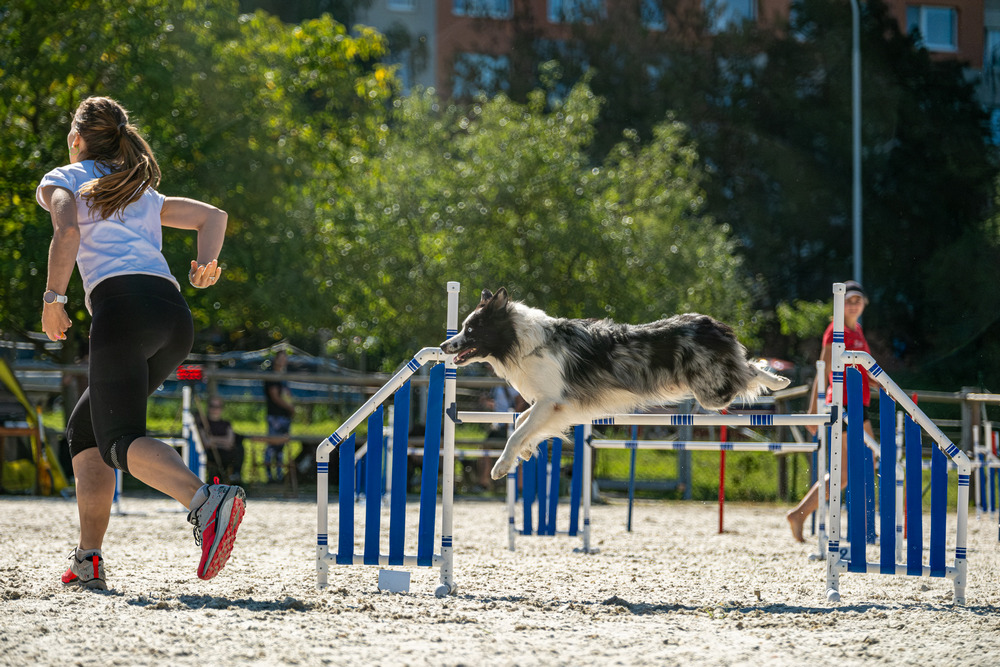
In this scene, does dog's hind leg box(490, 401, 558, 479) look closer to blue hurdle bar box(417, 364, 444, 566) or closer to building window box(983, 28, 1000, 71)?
blue hurdle bar box(417, 364, 444, 566)

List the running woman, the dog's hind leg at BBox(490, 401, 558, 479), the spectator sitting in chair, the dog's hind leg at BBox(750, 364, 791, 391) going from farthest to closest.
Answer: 1. the spectator sitting in chair
2. the dog's hind leg at BBox(750, 364, 791, 391)
3. the dog's hind leg at BBox(490, 401, 558, 479)
4. the running woman

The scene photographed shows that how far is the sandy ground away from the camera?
3029mm

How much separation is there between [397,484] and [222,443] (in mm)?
8042

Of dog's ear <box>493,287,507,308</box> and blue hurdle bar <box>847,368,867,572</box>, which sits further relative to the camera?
dog's ear <box>493,287,507,308</box>

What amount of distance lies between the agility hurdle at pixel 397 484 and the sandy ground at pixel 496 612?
168mm

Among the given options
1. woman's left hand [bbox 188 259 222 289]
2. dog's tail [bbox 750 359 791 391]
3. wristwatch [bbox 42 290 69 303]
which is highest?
woman's left hand [bbox 188 259 222 289]

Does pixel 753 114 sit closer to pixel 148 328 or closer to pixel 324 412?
pixel 324 412

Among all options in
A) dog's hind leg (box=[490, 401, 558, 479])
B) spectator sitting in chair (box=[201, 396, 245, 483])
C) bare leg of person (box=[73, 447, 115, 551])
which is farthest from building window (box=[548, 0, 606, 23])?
bare leg of person (box=[73, 447, 115, 551])

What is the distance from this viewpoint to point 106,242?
3.87 m

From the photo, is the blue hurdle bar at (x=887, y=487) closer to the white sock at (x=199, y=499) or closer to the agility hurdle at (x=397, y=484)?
the agility hurdle at (x=397, y=484)

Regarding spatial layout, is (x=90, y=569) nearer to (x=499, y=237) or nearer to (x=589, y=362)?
(x=589, y=362)

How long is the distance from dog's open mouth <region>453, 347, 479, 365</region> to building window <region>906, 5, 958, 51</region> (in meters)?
17.7

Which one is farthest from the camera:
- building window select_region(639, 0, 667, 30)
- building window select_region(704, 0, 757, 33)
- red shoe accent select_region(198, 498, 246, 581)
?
building window select_region(639, 0, 667, 30)

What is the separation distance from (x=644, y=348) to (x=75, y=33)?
1032cm
